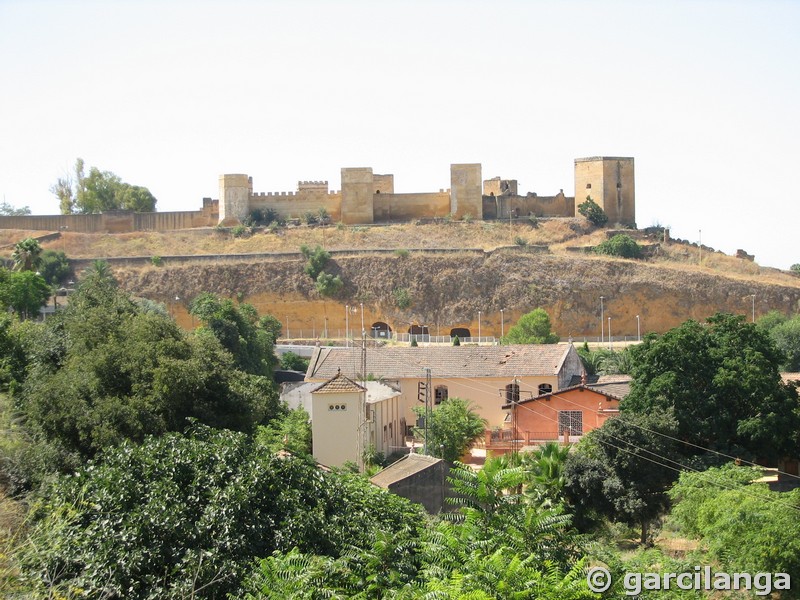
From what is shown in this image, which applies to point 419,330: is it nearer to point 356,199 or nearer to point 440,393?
point 356,199

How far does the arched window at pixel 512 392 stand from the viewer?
35375 mm

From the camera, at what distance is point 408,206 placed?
230ft

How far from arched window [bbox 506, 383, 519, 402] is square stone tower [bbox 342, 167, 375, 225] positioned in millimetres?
34782

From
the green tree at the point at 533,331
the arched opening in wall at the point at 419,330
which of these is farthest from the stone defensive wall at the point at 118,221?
the green tree at the point at 533,331

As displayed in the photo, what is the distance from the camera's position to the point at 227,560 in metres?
13.6

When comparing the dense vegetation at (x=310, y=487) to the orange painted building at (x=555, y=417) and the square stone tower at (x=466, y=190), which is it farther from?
the square stone tower at (x=466, y=190)

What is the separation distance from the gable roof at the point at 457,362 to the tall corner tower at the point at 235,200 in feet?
108

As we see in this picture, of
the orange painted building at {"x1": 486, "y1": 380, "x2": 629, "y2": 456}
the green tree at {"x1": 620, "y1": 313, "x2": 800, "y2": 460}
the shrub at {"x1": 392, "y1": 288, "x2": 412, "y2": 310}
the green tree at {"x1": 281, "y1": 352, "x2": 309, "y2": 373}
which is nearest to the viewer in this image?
the green tree at {"x1": 620, "y1": 313, "x2": 800, "y2": 460}

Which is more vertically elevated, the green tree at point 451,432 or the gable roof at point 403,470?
the gable roof at point 403,470

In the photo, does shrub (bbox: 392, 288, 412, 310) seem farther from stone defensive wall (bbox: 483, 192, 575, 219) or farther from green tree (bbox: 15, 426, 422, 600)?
green tree (bbox: 15, 426, 422, 600)

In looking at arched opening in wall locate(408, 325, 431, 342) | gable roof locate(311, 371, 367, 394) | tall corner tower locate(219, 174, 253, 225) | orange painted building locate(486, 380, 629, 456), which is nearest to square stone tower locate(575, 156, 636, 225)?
arched opening in wall locate(408, 325, 431, 342)

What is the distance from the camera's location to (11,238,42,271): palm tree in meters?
54.2

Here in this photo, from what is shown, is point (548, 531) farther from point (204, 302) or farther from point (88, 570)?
point (204, 302)

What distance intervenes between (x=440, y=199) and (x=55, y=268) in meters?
22.2
